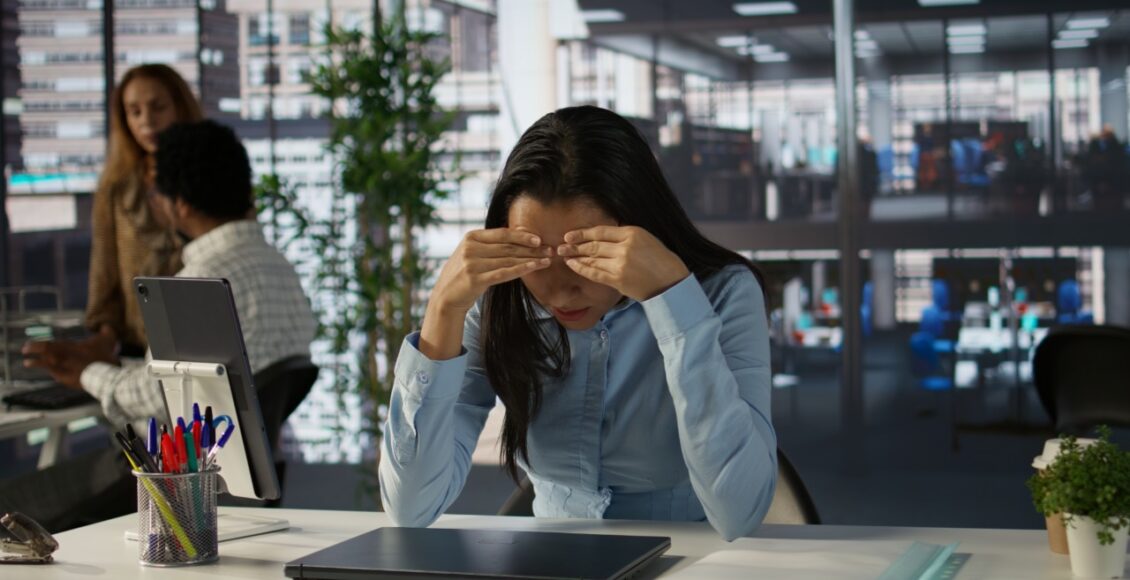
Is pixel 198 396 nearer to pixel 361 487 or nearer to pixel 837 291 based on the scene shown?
pixel 361 487

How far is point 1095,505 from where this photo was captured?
5.08 ft

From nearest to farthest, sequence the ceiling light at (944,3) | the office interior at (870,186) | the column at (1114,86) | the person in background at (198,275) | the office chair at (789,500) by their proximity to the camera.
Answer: the office chair at (789,500) < the person in background at (198,275) < the column at (1114,86) < the office interior at (870,186) < the ceiling light at (944,3)

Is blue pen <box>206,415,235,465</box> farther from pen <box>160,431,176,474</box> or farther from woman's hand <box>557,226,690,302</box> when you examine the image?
woman's hand <box>557,226,690,302</box>

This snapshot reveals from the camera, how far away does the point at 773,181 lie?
646 centimetres

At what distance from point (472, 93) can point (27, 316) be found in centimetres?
300

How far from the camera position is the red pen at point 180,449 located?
179 centimetres

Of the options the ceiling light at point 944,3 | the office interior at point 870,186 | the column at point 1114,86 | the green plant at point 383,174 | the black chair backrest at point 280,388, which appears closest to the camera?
the black chair backrest at point 280,388

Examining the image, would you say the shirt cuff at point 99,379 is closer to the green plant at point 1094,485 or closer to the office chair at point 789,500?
the office chair at point 789,500

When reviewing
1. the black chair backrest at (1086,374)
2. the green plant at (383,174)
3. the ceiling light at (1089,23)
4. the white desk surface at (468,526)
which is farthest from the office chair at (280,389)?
the ceiling light at (1089,23)

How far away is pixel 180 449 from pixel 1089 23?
5.41m

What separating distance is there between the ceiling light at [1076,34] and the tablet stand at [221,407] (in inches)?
203

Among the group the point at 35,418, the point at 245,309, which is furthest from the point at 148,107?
the point at 245,309

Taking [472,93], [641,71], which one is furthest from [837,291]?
[472,93]

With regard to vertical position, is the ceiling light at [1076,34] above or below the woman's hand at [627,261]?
above
